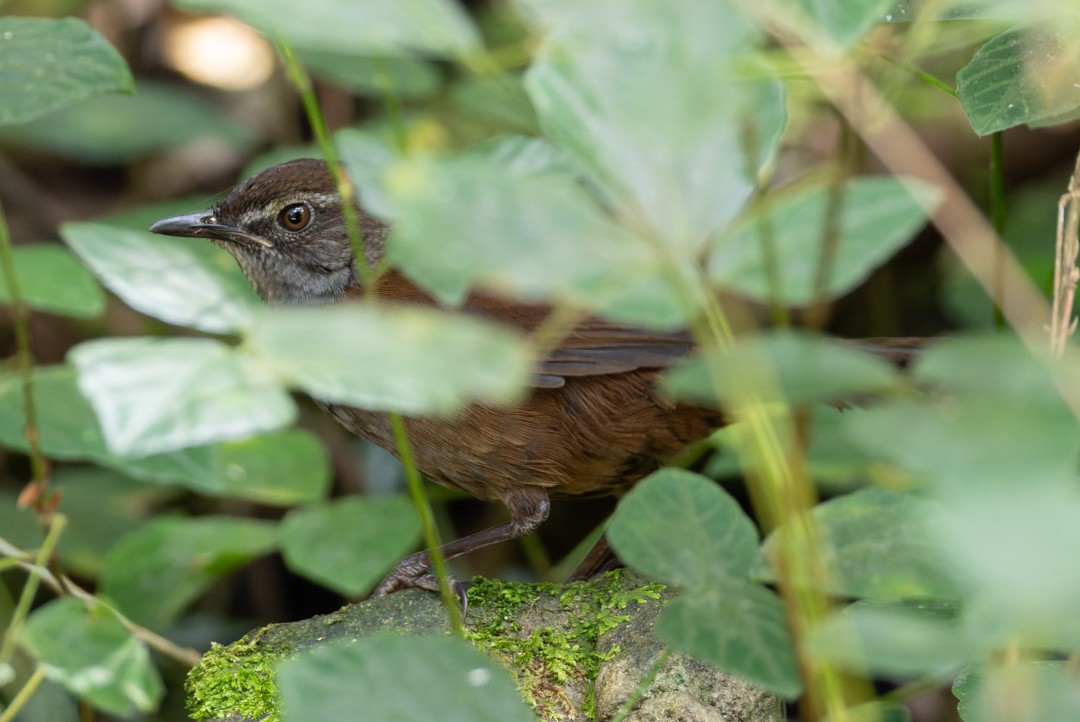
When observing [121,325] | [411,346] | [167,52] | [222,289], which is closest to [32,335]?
[121,325]

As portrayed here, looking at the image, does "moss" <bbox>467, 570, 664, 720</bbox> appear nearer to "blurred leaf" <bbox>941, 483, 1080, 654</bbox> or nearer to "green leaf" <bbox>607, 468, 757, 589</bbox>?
"green leaf" <bbox>607, 468, 757, 589</bbox>

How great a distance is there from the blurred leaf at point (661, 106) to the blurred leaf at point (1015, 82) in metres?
1.04

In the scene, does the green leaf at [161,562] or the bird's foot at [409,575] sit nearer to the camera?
the bird's foot at [409,575]

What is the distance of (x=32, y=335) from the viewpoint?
668 cm

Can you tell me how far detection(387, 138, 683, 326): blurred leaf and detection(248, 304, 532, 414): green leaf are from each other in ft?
0.18

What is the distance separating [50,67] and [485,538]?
1970 millimetres

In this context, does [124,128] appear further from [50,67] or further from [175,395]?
[175,395]

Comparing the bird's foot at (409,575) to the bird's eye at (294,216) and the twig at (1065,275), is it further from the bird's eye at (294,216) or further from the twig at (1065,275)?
the twig at (1065,275)

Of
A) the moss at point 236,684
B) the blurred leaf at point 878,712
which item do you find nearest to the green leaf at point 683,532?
the blurred leaf at point 878,712

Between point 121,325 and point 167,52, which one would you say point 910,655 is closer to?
point 121,325

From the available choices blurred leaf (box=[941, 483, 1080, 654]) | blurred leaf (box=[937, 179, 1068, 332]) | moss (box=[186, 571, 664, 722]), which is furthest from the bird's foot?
blurred leaf (box=[937, 179, 1068, 332])

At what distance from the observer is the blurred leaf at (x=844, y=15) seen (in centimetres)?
114

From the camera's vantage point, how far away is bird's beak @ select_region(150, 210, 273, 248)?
152 inches

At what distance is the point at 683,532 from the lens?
1.55m
